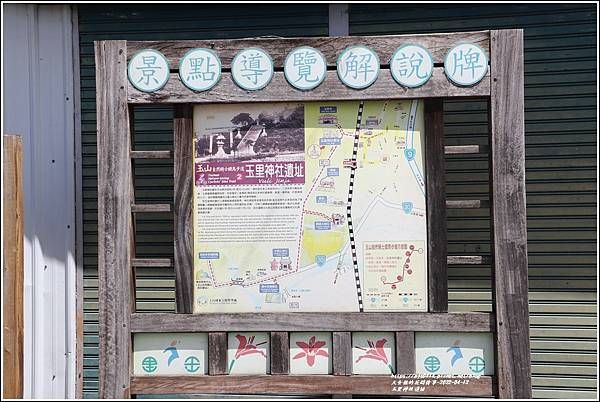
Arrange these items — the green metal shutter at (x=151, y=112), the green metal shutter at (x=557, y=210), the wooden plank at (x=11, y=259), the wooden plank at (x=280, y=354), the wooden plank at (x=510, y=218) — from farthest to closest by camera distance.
Result: the green metal shutter at (x=151, y=112)
the green metal shutter at (x=557, y=210)
the wooden plank at (x=280, y=354)
the wooden plank at (x=510, y=218)
the wooden plank at (x=11, y=259)

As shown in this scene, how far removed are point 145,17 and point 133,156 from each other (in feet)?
5.94

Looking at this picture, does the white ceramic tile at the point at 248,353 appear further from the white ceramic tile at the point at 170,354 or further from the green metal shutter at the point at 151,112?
the green metal shutter at the point at 151,112

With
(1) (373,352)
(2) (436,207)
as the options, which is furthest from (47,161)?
(2) (436,207)

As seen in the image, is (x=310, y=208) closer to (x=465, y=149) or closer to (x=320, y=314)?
(x=320, y=314)

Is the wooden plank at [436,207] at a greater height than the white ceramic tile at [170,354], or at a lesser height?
greater

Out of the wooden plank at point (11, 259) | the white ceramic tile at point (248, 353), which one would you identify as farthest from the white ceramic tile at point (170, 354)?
the wooden plank at point (11, 259)

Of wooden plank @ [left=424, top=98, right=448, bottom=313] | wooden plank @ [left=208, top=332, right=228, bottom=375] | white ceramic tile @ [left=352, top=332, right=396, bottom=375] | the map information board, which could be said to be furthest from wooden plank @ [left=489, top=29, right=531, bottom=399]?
wooden plank @ [left=208, top=332, right=228, bottom=375]

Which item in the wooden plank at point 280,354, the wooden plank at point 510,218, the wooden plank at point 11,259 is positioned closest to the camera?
A: the wooden plank at point 11,259

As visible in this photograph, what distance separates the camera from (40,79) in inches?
196

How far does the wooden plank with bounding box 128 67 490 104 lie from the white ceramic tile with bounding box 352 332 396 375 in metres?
1.46

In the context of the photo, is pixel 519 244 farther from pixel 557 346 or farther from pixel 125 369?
pixel 125 369

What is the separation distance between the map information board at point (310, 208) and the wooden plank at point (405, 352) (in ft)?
0.56

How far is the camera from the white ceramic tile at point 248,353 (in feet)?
12.1

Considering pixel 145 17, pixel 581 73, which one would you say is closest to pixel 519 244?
pixel 581 73
